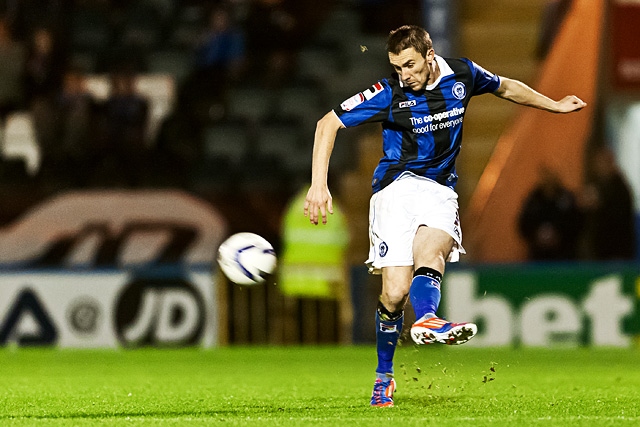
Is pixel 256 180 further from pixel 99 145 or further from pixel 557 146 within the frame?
pixel 557 146

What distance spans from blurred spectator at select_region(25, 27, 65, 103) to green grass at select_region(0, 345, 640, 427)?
3.36 m

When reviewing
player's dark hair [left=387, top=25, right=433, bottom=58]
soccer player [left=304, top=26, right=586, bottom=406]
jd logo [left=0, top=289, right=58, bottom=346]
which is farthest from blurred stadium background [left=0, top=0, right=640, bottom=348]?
player's dark hair [left=387, top=25, right=433, bottom=58]

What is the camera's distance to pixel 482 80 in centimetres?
655

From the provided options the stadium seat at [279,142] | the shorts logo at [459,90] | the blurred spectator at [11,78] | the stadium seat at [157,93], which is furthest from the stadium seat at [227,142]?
the shorts logo at [459,90]

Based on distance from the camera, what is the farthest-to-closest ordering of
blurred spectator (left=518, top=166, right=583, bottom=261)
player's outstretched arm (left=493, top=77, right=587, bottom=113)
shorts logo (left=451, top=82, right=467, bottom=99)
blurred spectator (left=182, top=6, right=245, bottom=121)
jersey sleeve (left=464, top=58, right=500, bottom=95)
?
blurred spectator (left=182, top=6, right=245, bottom=121)
blurred spectator (left=518, top=166, right=583, bottom=261)
player's outstretched arm (left=493, top=77, right=587, bottom=113)
jersey sleeve (left=464, top=58, right=500, bottom=95)
shorts logo (left=451, top=82, right=467, bottom=99)

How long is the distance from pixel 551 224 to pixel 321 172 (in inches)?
283

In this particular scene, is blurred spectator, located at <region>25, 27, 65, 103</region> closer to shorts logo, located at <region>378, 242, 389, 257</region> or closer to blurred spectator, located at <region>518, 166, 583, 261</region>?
blurred spectator, located at <region>518, 166, 583, 261</region>

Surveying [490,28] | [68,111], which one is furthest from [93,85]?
[490,28]

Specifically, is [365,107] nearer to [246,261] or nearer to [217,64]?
[246,261]

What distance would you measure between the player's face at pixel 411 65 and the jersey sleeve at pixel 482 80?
0.46 meters

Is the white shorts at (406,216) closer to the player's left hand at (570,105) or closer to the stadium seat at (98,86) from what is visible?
the player's left hand at (570,105)

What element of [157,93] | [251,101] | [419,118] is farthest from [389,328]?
[251,101]

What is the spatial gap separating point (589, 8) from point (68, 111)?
5.72 m

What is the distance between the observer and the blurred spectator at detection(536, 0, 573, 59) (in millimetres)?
14319
